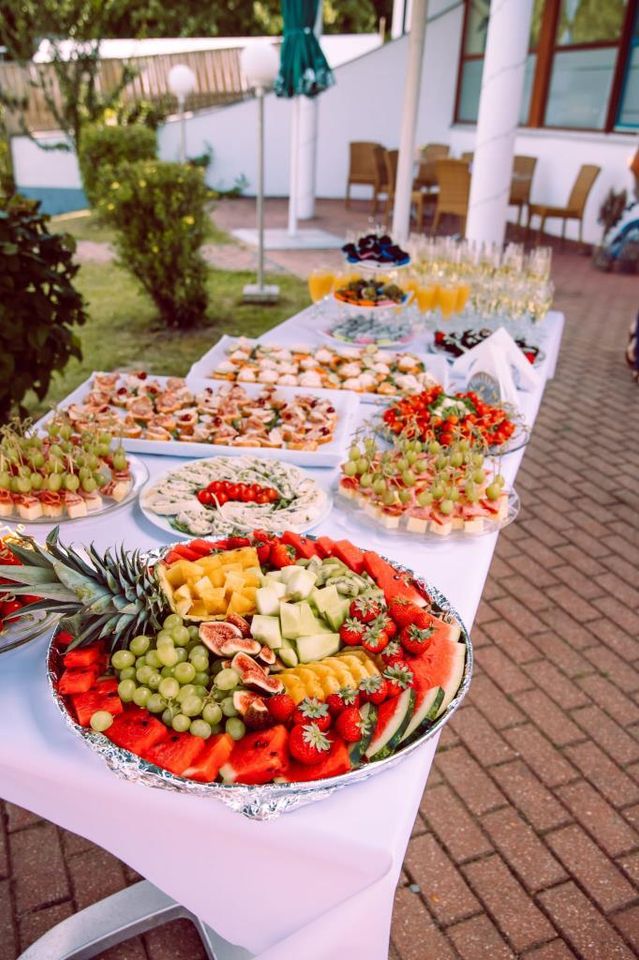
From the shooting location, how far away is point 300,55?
682 cm

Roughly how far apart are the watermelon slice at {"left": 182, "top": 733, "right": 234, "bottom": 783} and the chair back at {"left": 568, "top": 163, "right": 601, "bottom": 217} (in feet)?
33.7

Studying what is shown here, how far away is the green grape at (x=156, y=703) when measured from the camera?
3.91 feet

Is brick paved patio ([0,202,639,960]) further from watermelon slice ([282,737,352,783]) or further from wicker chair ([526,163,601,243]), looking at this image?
wicker chair ([526,163,601,243])

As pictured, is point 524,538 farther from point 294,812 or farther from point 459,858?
point 294,812

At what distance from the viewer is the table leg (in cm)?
172

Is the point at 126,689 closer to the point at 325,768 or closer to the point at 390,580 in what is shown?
the point at 325,768

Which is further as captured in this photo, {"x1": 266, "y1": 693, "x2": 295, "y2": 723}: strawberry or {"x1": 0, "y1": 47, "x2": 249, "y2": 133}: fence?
{"x1": 0, "y1": 47, "x2": 249, "y2": 133}: fence

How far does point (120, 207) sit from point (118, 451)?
4891 millimetres

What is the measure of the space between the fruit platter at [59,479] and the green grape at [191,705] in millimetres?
850

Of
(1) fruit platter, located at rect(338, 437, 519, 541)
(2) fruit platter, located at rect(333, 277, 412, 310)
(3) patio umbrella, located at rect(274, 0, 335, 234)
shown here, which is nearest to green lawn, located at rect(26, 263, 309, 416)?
(3) patio umbrella, located at rect(274, 0, 335, 234)

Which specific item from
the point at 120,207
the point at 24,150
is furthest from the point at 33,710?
the point at 24,150

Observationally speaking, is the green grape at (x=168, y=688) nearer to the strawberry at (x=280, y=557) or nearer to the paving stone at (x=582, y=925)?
the strawberry at (x=280, y=557)

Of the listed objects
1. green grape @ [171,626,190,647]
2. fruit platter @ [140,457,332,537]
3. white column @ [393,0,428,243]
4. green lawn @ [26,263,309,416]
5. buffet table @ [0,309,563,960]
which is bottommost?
green lawn @ [26,263,309,416]

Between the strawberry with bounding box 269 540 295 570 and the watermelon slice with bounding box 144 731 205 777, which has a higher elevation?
the strawberry with bounding box 269 540 295 570
